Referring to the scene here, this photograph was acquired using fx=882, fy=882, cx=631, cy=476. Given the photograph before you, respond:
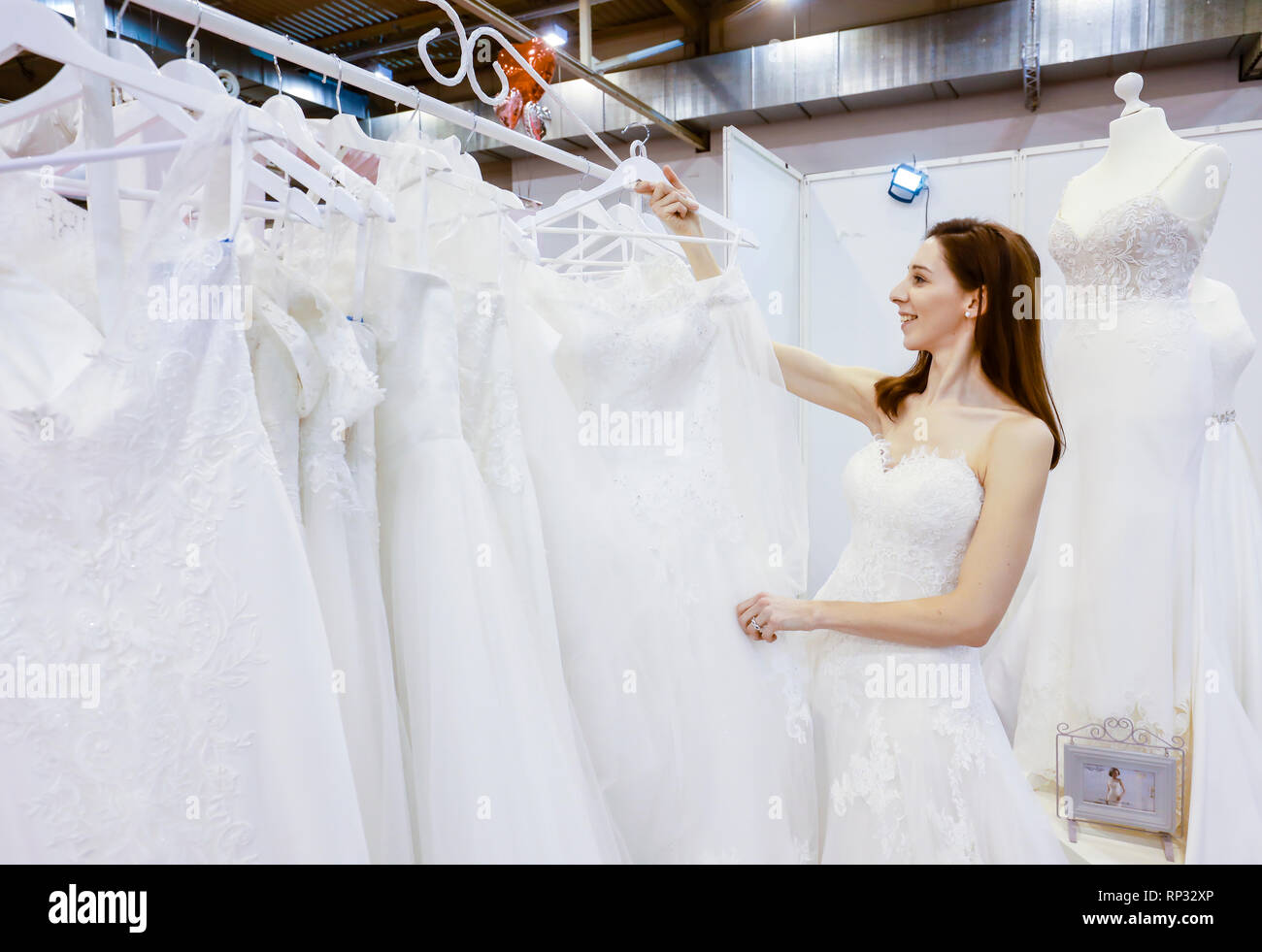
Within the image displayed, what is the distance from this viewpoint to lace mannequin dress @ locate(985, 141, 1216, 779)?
215 centimetres

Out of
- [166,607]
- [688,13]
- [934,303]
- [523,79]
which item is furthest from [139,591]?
[688,13]

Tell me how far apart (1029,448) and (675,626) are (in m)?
0.70

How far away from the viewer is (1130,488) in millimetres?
2195

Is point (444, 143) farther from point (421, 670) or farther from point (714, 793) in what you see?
point (714, 793)

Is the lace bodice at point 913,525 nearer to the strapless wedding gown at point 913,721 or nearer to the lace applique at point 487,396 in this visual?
the strapless wedding gown at point 913,721

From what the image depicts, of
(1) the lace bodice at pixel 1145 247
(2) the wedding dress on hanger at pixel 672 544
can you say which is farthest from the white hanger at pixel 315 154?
(1) the lace bodice at pixel 1145 247

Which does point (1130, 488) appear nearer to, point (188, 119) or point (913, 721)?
point (913, 721)

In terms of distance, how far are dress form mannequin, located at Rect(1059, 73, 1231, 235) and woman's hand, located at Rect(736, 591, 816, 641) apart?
56.3 inches

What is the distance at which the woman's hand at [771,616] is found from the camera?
4.98 ft

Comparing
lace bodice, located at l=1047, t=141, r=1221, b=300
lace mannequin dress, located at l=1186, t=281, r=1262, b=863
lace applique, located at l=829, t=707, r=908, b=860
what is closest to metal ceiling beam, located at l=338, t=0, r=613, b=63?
lace bodice, located at l=1047, t=141, r=1221, b=300

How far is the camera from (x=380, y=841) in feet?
3.65

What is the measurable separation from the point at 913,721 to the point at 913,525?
348mm

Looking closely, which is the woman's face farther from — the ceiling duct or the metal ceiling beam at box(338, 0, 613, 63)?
the metal ceiling beam at box(338, 0, 613, 63)

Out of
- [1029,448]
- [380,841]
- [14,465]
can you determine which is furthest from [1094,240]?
[14,465]
